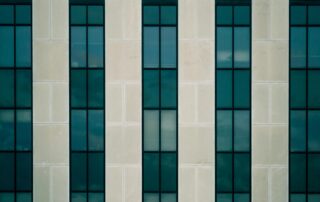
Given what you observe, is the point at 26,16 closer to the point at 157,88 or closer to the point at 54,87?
the point at 54,87

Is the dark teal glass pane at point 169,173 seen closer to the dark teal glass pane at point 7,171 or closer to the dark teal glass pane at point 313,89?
the dark teal glass pane at point 313,89

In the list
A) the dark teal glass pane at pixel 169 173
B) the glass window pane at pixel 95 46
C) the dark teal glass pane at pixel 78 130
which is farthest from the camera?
the glass window pane at pixel 95 46

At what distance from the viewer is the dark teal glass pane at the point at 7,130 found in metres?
17.3

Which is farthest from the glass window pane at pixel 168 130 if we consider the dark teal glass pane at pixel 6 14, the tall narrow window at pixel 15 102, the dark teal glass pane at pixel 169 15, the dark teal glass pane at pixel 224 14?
the dark teal glass pane at pixel 6 14

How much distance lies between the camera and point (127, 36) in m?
17.3

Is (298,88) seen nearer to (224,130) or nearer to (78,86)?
(224,130)

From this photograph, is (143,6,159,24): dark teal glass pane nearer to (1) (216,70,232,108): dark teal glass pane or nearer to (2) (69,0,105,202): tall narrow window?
(2) (69,0,105,202): tall narrow window

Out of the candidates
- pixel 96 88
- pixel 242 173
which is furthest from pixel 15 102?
pixel 242 173

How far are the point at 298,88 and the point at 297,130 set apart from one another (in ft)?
6.57

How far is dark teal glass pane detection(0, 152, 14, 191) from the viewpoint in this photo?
17188 millimetres

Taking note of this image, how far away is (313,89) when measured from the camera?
17.3 m

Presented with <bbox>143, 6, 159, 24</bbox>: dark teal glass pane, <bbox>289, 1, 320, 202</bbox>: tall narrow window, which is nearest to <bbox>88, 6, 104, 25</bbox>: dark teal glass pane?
<bbox>143, 6, 159, 24</bbox>: dark teal glass pane

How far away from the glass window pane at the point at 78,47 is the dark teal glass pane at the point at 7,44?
116 inches

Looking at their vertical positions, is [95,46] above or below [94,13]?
below
